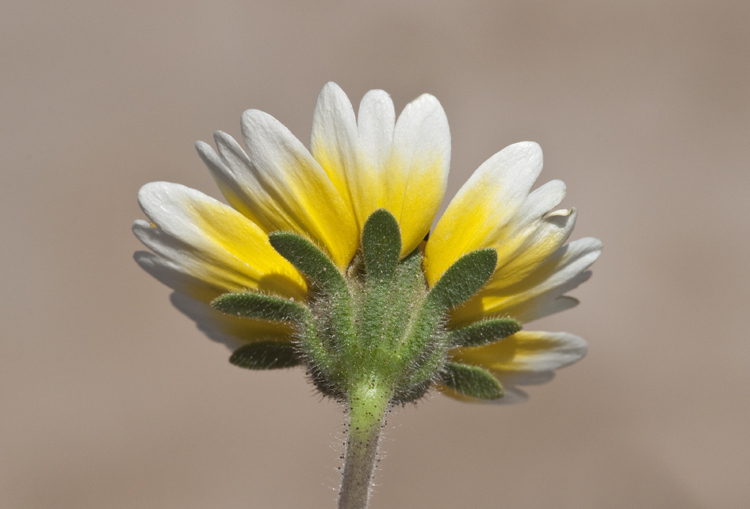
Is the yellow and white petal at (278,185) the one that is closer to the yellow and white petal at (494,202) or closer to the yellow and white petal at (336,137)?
the yellow and white petal at (336,137)

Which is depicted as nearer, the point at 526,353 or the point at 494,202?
the point at 494,202

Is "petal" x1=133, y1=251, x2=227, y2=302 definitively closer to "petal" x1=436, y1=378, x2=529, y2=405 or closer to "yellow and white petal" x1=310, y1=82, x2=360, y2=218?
"yellow and white petal" x1=310, y1=82, x2=360, y2=218

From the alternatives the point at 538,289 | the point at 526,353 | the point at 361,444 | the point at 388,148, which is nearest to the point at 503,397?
the point at 526,353

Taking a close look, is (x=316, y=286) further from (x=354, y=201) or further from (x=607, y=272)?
(x=607, y=272)

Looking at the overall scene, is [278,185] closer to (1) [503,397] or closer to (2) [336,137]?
(2) [336,137]

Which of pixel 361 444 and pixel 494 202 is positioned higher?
pixel 494 202

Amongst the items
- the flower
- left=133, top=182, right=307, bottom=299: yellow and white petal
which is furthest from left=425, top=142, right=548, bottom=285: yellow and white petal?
left=133, top=182, right=307, bottom=299: yellow and white petal

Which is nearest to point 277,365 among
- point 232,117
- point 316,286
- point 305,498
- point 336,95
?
point 316,286
